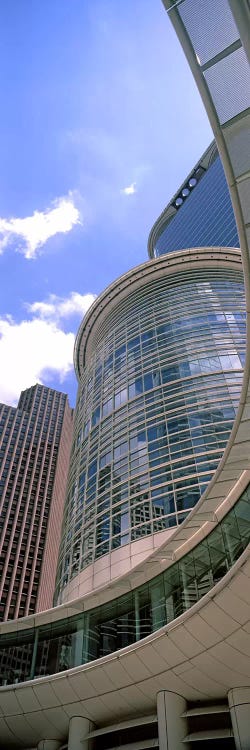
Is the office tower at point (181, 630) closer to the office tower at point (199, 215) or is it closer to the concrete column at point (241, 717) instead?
the concrete column at point (241, 717)

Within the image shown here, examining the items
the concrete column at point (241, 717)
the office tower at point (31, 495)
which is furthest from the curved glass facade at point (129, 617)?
the office tower at point (31, 495)

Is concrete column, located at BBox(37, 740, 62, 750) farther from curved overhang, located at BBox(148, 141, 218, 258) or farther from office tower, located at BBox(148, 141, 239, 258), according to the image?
curved overhang, located at BBox(148, 141, 218, 258)

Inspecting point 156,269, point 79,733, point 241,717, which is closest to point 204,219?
point 156,269

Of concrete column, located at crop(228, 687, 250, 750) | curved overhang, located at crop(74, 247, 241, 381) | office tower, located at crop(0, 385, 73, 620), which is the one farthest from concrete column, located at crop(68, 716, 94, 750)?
office tower, located at crop(0, 385, 73, 620)

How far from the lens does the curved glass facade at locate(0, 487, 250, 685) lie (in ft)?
59.2

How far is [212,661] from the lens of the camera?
17.8 meters

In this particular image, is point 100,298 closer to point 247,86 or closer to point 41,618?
point 41,618

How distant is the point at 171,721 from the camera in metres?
19.3

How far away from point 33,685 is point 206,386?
2674cm

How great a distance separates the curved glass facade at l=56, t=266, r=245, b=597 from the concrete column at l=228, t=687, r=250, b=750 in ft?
56.0

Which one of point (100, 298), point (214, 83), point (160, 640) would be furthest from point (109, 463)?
point (214, 83)

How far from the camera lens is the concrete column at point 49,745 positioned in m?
24.3

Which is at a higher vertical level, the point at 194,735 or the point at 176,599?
the point at 176,599

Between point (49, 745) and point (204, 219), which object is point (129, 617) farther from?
point (204, 219)
